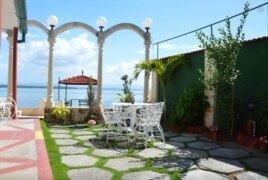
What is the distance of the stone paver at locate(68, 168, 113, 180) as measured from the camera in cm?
427

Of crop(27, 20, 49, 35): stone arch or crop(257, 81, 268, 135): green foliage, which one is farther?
crop(27, 20, 49, 35): stone arch

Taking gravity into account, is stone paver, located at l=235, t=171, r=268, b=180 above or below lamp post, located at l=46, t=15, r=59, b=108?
below

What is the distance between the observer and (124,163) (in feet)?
16.7

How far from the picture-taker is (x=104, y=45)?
11.1m

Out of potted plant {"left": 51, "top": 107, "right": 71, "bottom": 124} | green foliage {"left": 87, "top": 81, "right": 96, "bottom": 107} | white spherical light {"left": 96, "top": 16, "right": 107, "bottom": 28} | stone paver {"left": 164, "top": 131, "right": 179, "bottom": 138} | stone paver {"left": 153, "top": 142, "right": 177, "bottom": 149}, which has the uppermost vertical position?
white spherical light {"left": 96, "top": 16, "right": 107, "bottom": 28}

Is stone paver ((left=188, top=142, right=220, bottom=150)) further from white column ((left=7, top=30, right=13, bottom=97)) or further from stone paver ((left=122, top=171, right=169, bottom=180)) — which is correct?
white column ((left=7, top=30, right=13, bottom=97))

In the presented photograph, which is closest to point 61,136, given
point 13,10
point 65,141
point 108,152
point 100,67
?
point 65,141

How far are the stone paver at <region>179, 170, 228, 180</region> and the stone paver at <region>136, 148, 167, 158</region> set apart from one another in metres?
1.10

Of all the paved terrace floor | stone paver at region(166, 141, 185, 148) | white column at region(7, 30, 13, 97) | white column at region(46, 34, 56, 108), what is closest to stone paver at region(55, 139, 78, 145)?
the paved terrace floor

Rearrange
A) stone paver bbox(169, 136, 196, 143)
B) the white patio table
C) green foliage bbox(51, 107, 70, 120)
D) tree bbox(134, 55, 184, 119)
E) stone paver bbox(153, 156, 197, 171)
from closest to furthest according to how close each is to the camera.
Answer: stone paver bbox(153, 156, 197, 171) → the white patio table → stone paver bbox(169, 136, 196, 143) → tree bbox(134, 55, 184, 119) → green foliage bbox(51, 107, 70, 120)

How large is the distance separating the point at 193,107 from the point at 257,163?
3.30 meters

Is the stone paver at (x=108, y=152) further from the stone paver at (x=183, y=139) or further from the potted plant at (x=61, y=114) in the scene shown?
the potted plant at (x=61, y=114)

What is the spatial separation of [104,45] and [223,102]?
17.3 ft

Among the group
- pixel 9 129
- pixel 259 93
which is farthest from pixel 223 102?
pixel 9 129
